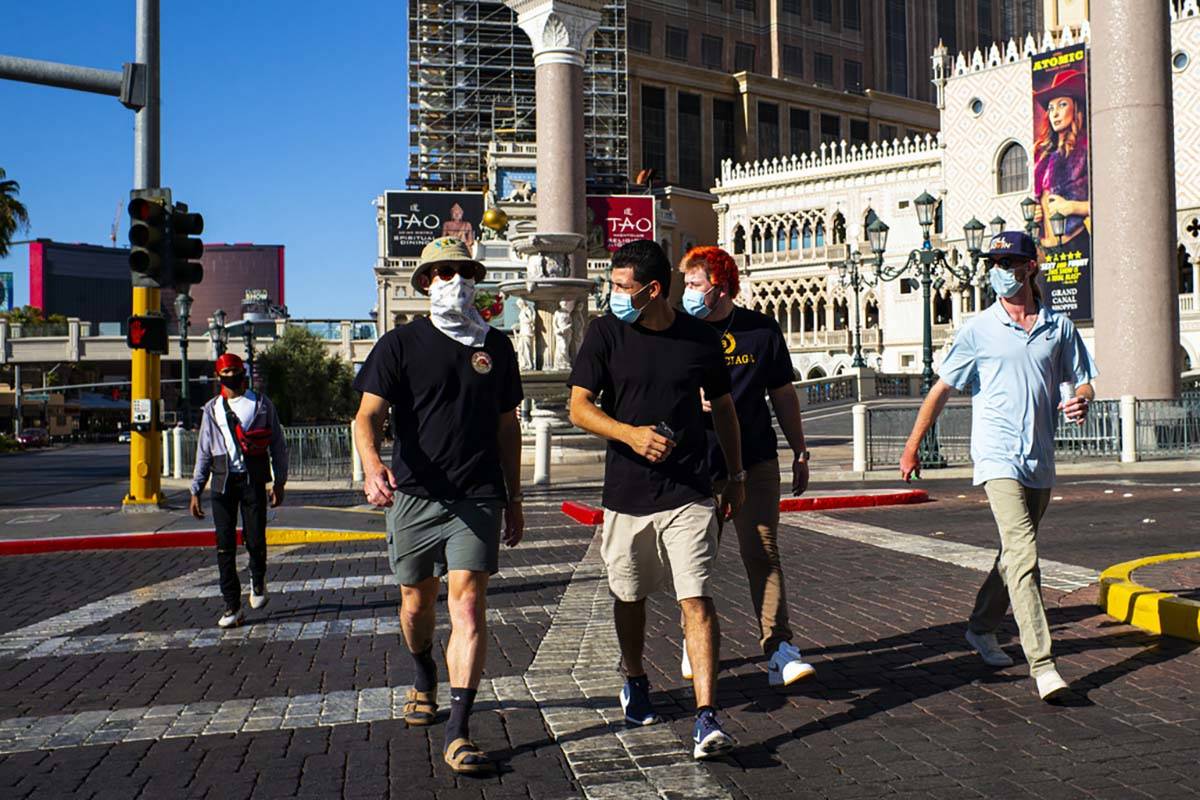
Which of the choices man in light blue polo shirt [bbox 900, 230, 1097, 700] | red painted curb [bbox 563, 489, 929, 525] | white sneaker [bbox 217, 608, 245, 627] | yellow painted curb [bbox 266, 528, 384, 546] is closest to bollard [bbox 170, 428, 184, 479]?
red painted curb [bbox 563, 489, 929, 525]

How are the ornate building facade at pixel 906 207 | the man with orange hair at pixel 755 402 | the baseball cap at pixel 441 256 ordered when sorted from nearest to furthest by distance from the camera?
the baseball cap at pixel 441 256 → the man with orange hair at pixel 755 402 → the ornate building facade at pixel 906 207

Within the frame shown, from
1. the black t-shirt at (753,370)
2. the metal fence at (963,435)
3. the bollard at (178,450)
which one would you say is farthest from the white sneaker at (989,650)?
the bollard at (178,450)

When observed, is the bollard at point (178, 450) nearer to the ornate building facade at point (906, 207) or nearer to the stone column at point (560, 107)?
the stone column at point (560, 107)

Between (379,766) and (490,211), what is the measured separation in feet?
235

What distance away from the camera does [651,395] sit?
5.17m

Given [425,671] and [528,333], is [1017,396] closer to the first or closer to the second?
[425,671]

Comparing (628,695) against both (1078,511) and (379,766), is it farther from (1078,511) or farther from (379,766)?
(1078,511)

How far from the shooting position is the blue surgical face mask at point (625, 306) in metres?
5.18

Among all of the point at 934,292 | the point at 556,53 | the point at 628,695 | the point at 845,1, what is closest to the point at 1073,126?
the point at 934,292

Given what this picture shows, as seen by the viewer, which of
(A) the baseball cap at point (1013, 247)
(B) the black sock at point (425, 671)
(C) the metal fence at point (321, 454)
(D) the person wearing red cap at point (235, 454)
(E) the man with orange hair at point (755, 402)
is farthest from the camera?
(C) the metal fence at point (321, 454)

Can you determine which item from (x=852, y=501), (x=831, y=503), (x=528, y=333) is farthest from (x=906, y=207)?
(x=831, y=503)

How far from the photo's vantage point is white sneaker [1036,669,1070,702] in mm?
5559

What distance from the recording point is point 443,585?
10.1m

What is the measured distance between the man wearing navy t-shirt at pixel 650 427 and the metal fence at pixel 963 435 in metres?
18.3
